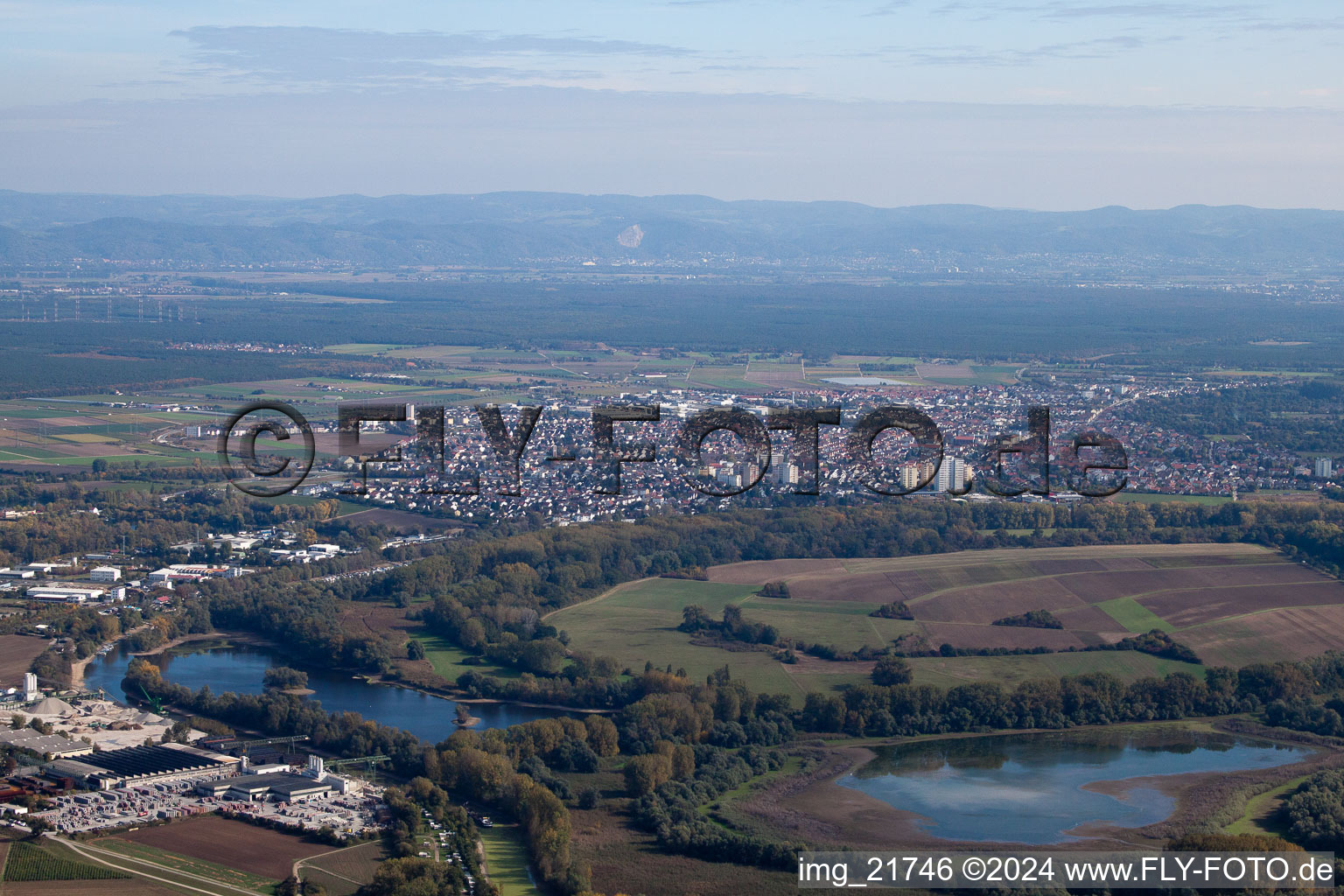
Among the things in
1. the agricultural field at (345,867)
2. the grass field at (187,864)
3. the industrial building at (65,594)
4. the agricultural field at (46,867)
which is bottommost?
the agricultural field at (345,867)

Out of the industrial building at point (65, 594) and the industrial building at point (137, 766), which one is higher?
the industrial building at point (65, 594)

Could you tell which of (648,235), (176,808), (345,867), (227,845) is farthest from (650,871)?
(648,235)

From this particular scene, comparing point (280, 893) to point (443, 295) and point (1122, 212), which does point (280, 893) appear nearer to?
point (443, 295)

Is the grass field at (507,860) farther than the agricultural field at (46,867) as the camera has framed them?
Yes

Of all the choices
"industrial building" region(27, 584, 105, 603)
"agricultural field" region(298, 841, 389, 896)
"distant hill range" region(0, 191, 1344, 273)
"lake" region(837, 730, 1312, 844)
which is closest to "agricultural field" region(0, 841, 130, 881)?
"agricultural field" region(298, 841, 389, 896)

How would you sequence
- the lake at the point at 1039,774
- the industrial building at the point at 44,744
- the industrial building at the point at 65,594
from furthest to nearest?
the industrial building at the point at 65,594
the industrial building at the point at 44,744
the lake at the point at 1039,774

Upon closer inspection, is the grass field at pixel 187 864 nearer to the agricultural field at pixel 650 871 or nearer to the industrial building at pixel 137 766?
the industrial building at pixel 137 766

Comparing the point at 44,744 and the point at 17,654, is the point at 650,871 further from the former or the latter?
the point at 17,654

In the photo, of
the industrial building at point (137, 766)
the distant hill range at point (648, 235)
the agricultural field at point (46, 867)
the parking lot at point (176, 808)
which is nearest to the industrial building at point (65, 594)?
the industrial building at point (137, 766)

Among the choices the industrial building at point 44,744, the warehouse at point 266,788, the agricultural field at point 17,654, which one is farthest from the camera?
the agricultural field at point 17,654
